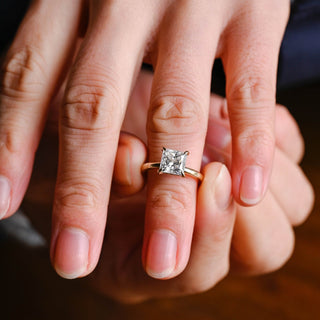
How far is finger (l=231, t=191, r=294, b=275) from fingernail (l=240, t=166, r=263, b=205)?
13cm

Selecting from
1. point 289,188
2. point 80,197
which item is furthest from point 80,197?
point 289,188

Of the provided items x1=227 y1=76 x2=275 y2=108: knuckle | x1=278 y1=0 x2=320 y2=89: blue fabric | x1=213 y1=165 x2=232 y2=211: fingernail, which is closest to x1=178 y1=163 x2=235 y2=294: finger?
x1=213 y1=165 x2=232 y2=211: fingernail

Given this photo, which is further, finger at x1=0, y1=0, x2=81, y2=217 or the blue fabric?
the blue fabric

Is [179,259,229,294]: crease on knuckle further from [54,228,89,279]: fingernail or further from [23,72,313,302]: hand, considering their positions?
[54,228,89,279]: fingernail

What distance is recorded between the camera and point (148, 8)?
2.29ft

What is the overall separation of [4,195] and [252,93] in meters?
0.42

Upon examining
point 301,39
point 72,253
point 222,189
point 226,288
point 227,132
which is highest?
point 301,39

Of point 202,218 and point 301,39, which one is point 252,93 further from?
point 301,39

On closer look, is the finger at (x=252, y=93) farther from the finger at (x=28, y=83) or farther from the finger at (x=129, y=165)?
the finger at (x=28, y=83)

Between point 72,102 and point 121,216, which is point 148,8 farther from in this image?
point 121,216

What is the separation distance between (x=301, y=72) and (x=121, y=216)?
604 millimetres

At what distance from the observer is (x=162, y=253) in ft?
1.85

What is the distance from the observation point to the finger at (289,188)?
0.83 meters

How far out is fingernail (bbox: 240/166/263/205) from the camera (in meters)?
0.59
